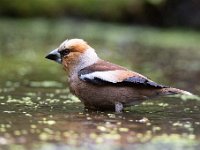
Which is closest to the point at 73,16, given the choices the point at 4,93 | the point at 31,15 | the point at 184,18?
the point at 31,15

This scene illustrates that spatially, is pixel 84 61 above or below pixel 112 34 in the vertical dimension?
below

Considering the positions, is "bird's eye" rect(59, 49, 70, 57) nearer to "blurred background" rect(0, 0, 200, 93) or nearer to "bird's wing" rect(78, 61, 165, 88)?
"bird's wing" rect(78, 61, 165, 88)

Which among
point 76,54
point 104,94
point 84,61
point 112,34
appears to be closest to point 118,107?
point 104,94

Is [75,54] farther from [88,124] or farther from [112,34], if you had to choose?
[112,34]

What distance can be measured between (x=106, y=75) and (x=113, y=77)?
0.33ft

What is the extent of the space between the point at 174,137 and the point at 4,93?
14.6 ft

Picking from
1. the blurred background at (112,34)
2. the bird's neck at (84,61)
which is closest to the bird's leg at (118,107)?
the bird's neck at (84,61)

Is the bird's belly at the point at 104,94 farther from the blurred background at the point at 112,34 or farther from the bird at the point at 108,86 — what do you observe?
the blurred background at the point at 112,34

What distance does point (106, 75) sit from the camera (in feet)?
29.0

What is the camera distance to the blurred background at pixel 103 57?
7.11 m

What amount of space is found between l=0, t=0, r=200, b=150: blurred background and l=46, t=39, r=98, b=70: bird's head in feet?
2.21

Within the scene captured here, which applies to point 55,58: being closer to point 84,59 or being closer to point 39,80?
point 84,59

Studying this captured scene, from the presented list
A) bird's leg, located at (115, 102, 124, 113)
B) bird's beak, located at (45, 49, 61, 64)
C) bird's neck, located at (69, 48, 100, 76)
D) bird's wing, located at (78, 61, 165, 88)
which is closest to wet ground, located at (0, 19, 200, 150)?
bird's leg, located at (115, 102, 124, 113)

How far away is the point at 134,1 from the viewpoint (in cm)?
3300
